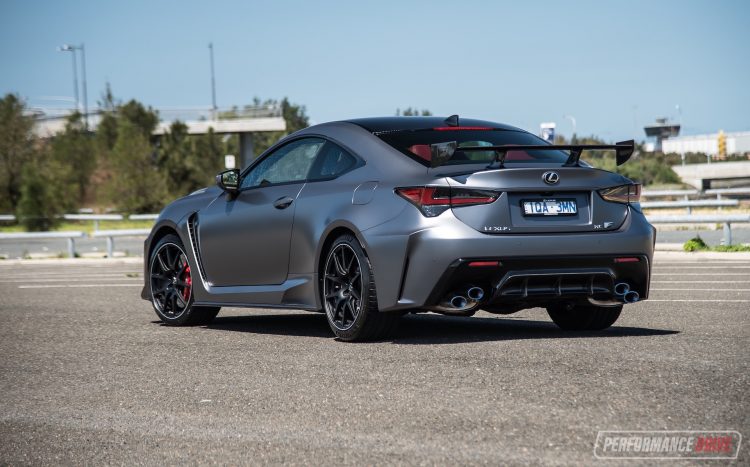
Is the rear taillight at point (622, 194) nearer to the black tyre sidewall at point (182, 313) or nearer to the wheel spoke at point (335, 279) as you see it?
the wheel spoke at point (335, 279)

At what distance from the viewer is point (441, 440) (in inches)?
197

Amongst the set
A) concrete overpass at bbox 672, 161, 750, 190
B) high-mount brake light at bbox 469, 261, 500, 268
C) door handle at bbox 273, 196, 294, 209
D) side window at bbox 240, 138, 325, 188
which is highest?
side window at bbox 240, 138, 325, 188

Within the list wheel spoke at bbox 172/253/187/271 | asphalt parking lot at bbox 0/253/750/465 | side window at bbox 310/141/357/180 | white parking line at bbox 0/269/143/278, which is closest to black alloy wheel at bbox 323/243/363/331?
asphalt parking lot at bbox 0/253/750/465

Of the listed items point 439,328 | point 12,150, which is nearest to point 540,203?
point 439,328

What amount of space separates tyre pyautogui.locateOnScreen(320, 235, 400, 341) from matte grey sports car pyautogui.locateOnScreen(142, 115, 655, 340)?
0.03 feet

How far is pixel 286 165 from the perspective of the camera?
9406 mm

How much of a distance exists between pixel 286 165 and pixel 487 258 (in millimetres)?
2316

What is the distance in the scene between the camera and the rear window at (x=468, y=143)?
8211 millimetres

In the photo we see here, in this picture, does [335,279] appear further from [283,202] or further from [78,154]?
[78,154]

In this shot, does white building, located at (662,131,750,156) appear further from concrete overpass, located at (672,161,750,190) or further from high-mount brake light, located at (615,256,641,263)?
high-mount brake light, located at (615,256,641,263)

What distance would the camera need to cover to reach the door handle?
899 centimetres

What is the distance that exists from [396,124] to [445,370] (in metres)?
2.53

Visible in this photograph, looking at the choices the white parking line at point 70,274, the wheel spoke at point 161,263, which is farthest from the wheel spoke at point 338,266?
the white parking line at point 70,274

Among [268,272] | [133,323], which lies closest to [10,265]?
[133,323]
